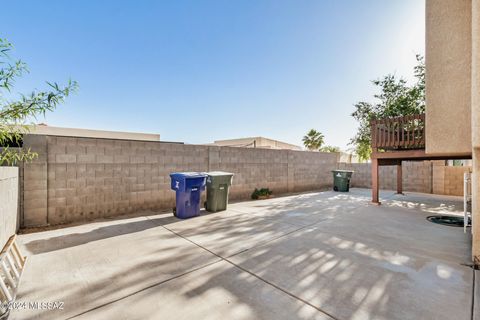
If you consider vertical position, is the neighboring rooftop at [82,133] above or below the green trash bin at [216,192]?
above

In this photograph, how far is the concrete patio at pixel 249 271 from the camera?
1861mm

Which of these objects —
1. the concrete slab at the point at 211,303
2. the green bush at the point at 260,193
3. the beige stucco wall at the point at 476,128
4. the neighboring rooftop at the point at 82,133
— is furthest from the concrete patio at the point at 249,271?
the neighboring rooftop at the point at 82,133

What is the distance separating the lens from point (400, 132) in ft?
22.4

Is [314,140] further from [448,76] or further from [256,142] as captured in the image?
[448,76]

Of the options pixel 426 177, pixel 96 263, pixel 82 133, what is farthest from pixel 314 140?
pixel 96 263

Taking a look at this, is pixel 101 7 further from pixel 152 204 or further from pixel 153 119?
pixel 153 119

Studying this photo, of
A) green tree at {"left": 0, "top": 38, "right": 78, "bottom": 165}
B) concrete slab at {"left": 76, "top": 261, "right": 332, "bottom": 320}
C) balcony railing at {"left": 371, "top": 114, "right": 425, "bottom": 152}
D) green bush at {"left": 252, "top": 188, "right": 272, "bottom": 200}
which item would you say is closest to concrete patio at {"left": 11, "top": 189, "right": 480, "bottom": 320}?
concrete slab at {"left": 76, "top": 261, "right": 332, "bottom": 320}

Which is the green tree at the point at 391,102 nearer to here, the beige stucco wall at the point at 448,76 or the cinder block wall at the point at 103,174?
the beige stucco wall at the point at 448,76

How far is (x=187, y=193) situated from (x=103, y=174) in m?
2.20

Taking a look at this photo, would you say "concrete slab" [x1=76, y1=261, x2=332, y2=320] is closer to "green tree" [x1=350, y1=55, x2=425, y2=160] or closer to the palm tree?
"green tree" [x1=350, y1=55, x2=425, y2=160]

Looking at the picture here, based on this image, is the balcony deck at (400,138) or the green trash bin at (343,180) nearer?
the balcony deck at (400,138)

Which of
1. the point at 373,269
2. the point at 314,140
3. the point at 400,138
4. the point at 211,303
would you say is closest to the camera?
the point at 211,303

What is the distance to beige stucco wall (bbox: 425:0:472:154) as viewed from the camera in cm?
385

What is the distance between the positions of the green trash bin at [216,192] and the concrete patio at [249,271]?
1.36 metres
